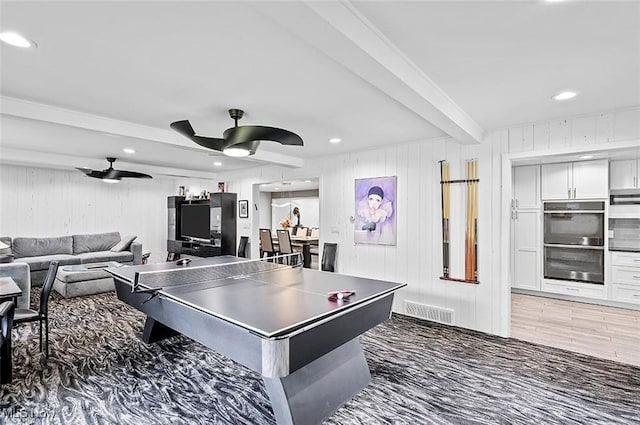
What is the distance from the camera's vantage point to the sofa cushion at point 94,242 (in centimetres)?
688

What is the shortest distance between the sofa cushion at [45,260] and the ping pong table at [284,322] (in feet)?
13.7

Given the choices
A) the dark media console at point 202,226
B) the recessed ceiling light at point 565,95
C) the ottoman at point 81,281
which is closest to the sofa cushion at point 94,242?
the dark media console at point 202,226

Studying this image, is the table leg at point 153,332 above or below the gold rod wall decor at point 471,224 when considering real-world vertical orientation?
below

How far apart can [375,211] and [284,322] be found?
3276 millimetres

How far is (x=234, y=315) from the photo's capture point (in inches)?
73.7

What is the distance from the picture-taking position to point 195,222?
777cm

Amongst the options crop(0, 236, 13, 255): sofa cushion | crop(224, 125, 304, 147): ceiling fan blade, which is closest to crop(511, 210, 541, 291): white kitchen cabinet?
crop(224, 125, 304, 147): ceiling fan blade

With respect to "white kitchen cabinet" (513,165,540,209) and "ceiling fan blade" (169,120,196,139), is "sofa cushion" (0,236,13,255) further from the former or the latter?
"white kitchen cabinet" (513,165,540,209)

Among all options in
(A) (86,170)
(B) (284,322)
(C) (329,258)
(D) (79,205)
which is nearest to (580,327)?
(C) (329,258)

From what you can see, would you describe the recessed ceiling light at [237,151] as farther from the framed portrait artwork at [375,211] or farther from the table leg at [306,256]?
the table leg at [306,256]

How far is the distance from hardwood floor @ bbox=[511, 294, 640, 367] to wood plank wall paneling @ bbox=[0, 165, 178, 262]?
8.23 metres

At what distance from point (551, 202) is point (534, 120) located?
8.73 ft

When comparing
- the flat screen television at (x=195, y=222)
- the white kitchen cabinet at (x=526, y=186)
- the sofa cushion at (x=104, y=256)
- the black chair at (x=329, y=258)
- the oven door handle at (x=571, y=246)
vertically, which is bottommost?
the sofa cushion at (x=104, y=256)

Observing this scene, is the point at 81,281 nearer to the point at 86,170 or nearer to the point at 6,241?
the point at 86,170
